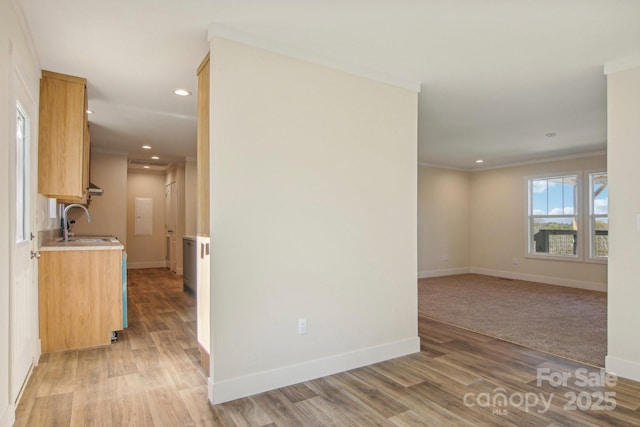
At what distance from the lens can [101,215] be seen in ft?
21.8

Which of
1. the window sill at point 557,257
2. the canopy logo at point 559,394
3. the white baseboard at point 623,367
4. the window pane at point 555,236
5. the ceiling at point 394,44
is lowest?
the canopy logo at point 559,394

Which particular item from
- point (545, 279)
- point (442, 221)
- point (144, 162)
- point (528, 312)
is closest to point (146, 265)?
point (144, 162)

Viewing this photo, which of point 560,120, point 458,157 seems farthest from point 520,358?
point 458,157

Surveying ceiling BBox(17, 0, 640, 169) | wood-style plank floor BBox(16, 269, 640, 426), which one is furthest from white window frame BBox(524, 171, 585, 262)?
wood-style plank floor BBox(16, 269, 640, 426)

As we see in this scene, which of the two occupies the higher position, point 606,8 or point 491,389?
point 606,8

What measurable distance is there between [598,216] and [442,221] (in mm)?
2681

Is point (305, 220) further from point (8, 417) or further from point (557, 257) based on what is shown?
point (557, 257)

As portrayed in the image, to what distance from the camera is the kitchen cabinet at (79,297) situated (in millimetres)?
3238

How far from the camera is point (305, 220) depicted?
2.73 metres

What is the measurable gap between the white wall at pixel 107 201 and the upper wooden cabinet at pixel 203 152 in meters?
4.78

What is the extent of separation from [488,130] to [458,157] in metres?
2.04

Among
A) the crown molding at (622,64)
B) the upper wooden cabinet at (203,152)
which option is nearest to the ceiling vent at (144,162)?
the upper wooden cabinet at (203,152)

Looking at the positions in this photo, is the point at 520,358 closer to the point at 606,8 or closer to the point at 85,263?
the point at 606,8

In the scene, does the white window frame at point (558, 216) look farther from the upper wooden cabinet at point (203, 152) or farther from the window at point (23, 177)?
the window at point (23, 177)
